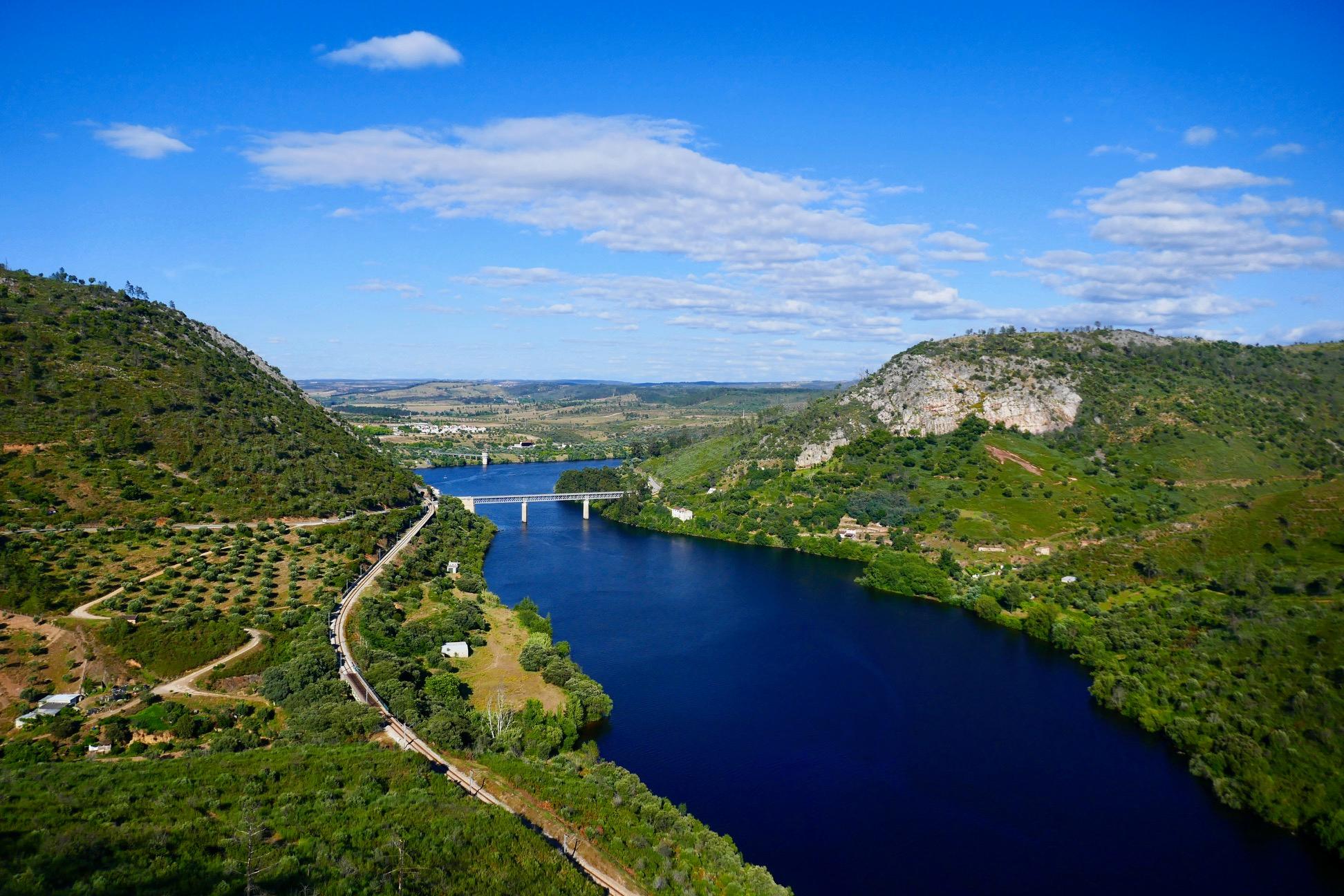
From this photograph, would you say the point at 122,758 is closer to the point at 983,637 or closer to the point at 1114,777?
the point at 1114,777

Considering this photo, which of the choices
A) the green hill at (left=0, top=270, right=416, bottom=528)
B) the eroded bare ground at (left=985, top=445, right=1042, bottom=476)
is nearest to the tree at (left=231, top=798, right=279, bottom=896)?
the green hill at (left=0, top=270, right=416, bottom=528)

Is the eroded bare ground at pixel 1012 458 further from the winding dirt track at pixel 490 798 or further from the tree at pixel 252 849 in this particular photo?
the tree at pixel 252 849

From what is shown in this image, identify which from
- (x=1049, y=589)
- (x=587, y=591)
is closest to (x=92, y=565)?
(x=587, y=591)

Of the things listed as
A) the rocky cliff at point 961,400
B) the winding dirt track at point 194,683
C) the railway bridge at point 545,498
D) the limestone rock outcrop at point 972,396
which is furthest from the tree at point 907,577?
the winding dirt track at point 194,683

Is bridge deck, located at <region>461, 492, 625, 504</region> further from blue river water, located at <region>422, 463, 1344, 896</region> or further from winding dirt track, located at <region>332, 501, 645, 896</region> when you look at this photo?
winding dirt track, located at <region>332, 501, 645, 896</region>

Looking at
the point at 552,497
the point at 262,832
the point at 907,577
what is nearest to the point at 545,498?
the point at 552,497
